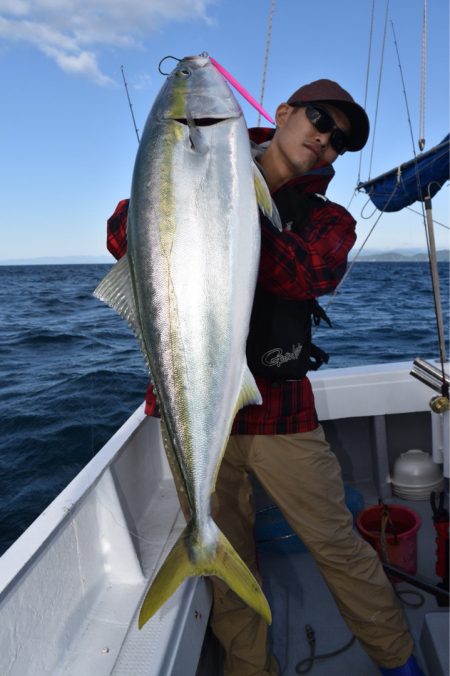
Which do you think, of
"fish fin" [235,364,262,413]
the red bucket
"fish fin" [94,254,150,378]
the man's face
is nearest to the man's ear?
the man's face

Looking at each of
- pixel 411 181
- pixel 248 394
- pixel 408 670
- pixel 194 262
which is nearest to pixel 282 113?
pixel 194 262

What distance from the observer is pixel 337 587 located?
2.33 m

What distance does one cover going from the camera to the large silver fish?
1469 mm

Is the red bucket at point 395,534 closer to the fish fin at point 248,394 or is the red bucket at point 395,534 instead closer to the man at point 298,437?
the man at point 298,437

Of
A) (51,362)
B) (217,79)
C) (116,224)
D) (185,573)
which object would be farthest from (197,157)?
(51,362)

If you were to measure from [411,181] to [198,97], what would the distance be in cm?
375

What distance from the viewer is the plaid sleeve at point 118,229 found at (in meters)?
2.06

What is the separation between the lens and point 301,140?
2.10 meters

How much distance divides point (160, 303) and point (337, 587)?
158 cm

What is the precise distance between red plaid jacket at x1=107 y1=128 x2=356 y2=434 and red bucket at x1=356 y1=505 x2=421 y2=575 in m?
1.23

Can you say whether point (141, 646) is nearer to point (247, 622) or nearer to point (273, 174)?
point (247, 622)

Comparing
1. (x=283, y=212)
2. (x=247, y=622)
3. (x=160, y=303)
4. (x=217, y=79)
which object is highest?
(x=217, y=79)

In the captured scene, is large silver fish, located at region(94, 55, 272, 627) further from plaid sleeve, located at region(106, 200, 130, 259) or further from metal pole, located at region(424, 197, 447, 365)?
metal pole, located at region(424, 197, 447, 365)

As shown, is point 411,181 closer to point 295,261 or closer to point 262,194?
point 295,261
